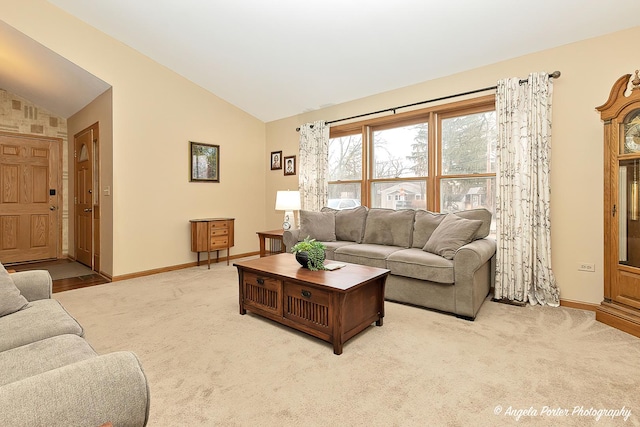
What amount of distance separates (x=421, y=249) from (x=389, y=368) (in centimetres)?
182

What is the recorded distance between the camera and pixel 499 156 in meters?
3.45

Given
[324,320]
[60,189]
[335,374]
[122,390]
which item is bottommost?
[335,374]

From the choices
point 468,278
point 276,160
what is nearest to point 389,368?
point 468,278

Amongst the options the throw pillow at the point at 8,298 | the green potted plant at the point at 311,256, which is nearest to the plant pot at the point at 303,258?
the green potted plant at the point at 311,256

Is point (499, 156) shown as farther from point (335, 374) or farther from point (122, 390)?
point (122, 390)


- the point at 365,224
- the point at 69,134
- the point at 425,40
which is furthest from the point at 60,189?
the point at 425,40

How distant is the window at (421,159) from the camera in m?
3.80

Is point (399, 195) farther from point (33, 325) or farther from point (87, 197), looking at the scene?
point (87, 197)

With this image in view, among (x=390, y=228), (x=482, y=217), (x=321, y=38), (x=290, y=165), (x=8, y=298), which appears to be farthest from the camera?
(x=290, y=165)

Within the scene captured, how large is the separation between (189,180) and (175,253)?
1127mm

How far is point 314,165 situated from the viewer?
5.15 meters

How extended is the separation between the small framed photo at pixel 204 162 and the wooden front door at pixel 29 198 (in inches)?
108

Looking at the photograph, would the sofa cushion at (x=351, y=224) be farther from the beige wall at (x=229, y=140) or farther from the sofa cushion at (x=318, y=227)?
the beige wall at (x=229, y=140)

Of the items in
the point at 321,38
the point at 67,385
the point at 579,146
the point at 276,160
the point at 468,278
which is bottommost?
the point at 468,278
